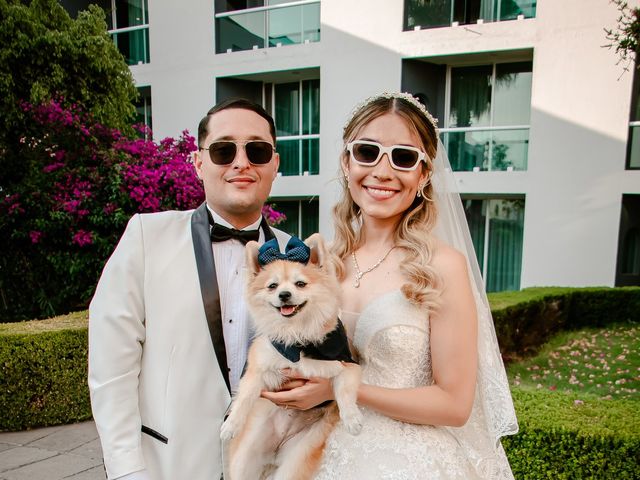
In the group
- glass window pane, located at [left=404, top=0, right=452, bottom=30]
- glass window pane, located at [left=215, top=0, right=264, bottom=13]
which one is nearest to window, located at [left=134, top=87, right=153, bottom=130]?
glass window pane, located at [left=215, top=0, right=264, bottom=13]

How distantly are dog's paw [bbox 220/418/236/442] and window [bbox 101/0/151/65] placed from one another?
53.5 feet

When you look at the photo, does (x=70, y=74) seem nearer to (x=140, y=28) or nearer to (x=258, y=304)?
(x=140, y=28)

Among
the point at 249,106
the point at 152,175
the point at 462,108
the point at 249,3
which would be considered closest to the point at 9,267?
the point at 152,175

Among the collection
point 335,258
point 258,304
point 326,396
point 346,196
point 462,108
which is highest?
point 462,108

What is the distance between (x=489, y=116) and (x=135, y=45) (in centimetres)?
1249

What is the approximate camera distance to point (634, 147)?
37.1 feet

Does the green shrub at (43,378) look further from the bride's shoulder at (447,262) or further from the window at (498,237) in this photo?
the window at (498,237)

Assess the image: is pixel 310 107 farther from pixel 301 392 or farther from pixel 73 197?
pixel 301 392

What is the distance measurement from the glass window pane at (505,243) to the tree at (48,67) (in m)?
10.6

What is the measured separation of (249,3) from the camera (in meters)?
15.2

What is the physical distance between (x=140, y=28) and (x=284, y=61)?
5.83 metres

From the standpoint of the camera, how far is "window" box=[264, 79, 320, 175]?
1470cm

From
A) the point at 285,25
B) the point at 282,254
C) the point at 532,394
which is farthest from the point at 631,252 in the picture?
the point at 282,254

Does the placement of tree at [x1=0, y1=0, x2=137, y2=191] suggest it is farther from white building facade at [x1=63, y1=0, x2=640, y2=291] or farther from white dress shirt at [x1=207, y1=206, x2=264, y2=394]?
white dress shirt at [x1=207, y1=206, x2=264, y2=394]
